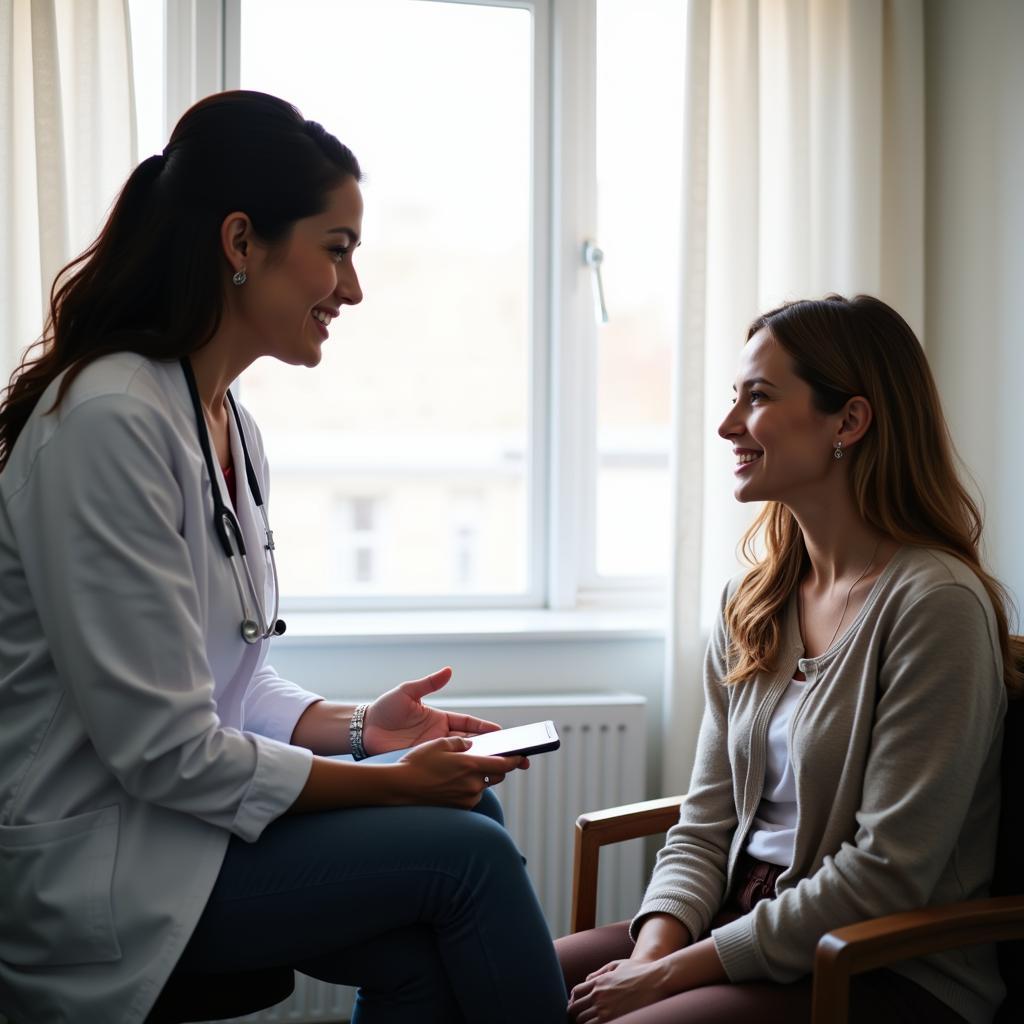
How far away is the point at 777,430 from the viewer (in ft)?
5.11

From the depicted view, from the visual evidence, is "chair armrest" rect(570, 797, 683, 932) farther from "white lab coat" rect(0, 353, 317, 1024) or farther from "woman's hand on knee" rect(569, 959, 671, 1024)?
"white lab coat" rect(0, 353, 317, 1024)

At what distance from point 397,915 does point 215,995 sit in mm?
261

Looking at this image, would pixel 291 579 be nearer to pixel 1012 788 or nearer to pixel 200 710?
pixel 200 710

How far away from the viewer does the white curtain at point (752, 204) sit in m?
2.38

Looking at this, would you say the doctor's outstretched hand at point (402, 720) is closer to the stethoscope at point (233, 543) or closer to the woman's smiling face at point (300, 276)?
the stethoscope at point (233, 543)

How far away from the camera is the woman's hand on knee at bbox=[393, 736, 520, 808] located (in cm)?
130

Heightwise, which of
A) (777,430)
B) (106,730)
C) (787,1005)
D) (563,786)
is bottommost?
(563,786)

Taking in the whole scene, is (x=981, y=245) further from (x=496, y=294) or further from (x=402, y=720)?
(x=402, y=720)

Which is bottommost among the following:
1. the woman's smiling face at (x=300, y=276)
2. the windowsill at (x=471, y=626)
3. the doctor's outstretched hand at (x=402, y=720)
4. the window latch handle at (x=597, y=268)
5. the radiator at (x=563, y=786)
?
the radiator at (x=563, y=786)

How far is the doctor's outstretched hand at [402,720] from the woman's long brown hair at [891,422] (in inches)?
25.5

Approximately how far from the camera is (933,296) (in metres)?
2.57

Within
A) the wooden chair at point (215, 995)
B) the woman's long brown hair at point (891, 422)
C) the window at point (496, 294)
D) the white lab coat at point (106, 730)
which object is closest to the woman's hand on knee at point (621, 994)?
the wooden chair at point (215, 995)

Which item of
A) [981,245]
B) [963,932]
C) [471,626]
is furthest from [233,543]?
[981,245]

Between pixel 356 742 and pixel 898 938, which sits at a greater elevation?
pixel 356 742
